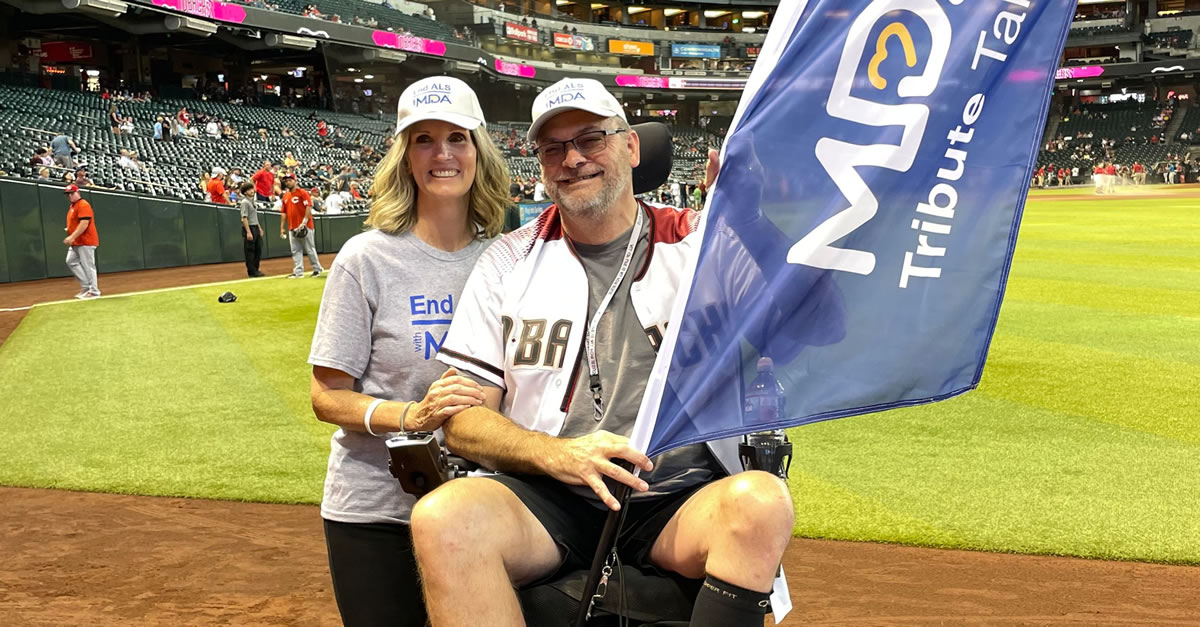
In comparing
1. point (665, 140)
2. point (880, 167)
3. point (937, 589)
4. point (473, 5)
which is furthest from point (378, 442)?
point (473, 5)

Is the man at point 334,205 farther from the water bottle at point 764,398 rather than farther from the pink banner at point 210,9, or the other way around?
the water bottle at point 764,398

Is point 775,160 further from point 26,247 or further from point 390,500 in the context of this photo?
point 26,247

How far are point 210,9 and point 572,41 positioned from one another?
38.3m

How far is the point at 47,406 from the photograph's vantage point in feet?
27.2

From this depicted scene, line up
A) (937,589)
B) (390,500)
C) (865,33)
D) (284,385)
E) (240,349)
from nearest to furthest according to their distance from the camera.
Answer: (865,33)
(390,500)
(937,589)
(284,385)
(240,349)

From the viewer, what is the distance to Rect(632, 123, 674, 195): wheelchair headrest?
3369mm

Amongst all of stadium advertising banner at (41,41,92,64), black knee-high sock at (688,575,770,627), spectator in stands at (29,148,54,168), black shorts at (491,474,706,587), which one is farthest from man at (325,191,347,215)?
black knee-high sock at (688,575,770,627)

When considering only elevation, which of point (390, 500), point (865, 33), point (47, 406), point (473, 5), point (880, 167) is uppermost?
point (473, 5)

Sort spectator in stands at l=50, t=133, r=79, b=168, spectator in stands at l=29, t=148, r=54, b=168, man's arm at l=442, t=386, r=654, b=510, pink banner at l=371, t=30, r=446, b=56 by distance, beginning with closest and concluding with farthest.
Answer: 1. man's arm at l=442, t=386, r=654, b=510
2. spectator in stands at l=29, t=148, r=54, b=168
3. spectator in stands at l=50, t=133, r=79, b=168
4. pink banner at l=371, t=30, r=446, b=56

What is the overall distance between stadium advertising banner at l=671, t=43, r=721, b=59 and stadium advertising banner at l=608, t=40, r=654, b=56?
2.44 meters

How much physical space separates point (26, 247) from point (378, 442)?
1878 centimetres

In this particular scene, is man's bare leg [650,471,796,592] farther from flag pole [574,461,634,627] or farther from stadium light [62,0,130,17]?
stadium light [62,0,130,17]

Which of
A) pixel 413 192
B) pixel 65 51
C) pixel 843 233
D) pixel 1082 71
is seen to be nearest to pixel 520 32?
pixel 65 51

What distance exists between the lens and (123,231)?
20438 mm
